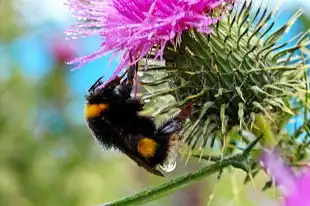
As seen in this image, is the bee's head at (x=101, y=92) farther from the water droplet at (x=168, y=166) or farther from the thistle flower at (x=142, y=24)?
the water droplet at (x=168, y=166)

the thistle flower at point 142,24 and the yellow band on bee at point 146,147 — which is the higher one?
the thistle flower at point 142,24

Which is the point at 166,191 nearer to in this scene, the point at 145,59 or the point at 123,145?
the point at 123,145

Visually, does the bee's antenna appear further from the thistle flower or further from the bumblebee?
the thistle flower

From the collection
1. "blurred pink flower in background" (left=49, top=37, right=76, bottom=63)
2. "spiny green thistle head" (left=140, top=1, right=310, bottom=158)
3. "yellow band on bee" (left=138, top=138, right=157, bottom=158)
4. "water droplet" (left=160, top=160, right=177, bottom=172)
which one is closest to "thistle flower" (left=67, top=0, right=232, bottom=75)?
"spiny green thistle head" (left=140, top=1, right=310, bottom=158)

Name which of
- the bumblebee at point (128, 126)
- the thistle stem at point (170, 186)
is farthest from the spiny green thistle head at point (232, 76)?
the thistle stem at point (170, 186)

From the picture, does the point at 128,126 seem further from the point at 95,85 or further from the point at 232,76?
the point at 232,76

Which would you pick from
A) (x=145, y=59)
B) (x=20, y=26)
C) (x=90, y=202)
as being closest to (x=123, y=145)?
(x=145, y=59)

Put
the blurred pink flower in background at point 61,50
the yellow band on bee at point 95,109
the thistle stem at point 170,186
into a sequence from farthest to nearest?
1. the blurred pink flower in background at point 61,50
2. the yellow band on bee at point 95,109
3. the thistle stem at point 170,186
